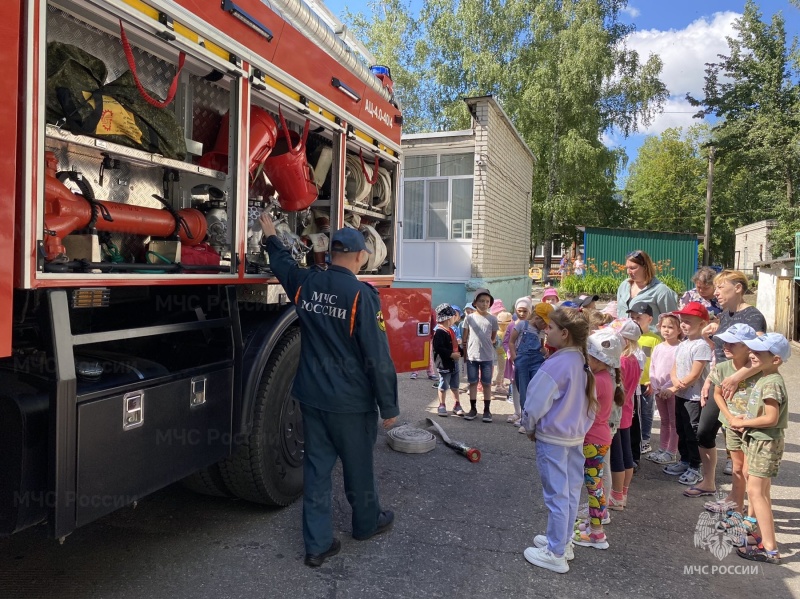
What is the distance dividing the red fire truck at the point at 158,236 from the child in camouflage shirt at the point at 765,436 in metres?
2.27

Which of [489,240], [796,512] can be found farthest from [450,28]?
[796,512]

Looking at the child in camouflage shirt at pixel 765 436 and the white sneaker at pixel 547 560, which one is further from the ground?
the child in camouflage shirt at pixel 765 436

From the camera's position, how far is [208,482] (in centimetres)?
351

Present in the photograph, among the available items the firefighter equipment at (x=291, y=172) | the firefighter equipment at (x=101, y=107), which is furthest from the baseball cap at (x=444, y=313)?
the firefighter equipment at (x=101, y=107)

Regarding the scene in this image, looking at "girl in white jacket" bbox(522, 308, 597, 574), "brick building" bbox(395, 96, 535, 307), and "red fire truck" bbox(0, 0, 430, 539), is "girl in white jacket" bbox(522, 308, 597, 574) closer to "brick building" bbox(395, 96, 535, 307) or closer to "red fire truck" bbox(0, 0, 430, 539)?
"red fire truck" bbox(0, 0, 430, 539)

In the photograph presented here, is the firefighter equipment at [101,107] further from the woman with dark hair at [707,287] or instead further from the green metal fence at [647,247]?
the green metal fence at [647,247]


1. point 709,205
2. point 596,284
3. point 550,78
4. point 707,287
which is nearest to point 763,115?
point 709,205

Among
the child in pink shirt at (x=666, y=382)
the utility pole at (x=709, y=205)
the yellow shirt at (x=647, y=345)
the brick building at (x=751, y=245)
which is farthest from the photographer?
the brick building at (x=751, y=245)

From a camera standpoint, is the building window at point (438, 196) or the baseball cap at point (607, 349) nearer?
the baseball cap at point (607, 349)

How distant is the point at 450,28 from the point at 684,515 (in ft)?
82.8

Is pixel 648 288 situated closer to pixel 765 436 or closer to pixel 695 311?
pixel 695 311

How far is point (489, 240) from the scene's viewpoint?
14.2 m

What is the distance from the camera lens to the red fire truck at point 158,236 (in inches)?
80.5

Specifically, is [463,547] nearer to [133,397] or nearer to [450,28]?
[133,397]
